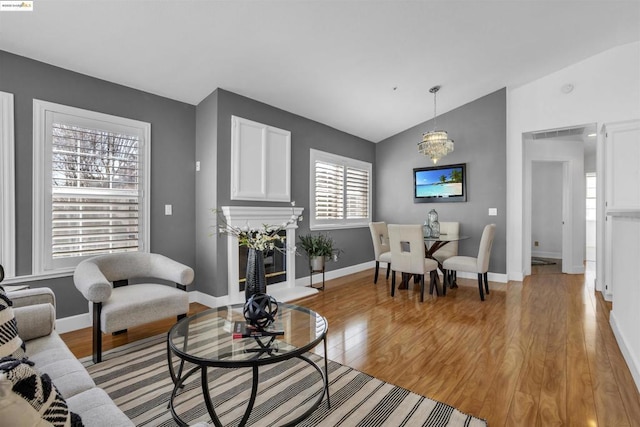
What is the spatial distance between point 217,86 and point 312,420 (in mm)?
3372

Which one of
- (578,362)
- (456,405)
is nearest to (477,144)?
(578,362)

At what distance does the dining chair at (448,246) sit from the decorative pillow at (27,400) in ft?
14.9

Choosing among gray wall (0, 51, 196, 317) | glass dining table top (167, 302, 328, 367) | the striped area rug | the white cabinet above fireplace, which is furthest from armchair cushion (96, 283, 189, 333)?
the white cabinet above fireplace

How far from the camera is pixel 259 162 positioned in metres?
3.95

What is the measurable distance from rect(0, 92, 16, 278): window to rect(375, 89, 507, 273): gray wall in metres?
5.32

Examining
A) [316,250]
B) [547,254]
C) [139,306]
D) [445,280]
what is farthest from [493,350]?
[547,254]

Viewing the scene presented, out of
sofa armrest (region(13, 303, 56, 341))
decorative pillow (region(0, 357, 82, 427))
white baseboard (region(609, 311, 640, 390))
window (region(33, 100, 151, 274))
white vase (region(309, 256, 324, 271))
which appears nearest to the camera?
decorative pillow (region(0, 357, 82, 427))

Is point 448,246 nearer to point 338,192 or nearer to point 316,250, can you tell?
point 338,192

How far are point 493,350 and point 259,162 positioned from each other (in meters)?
3.17

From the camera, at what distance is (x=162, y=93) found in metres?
3.47

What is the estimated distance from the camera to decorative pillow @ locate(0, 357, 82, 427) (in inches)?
22.8

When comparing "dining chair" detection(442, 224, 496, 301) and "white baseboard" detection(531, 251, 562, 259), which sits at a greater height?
"dining chair" detection(442, 224, 496, 301)

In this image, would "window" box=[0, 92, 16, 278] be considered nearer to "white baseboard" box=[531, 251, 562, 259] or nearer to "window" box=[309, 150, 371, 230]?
"window" box=[309, 150, 371, 230]

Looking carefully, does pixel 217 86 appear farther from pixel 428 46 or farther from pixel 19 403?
pixel 19 403
